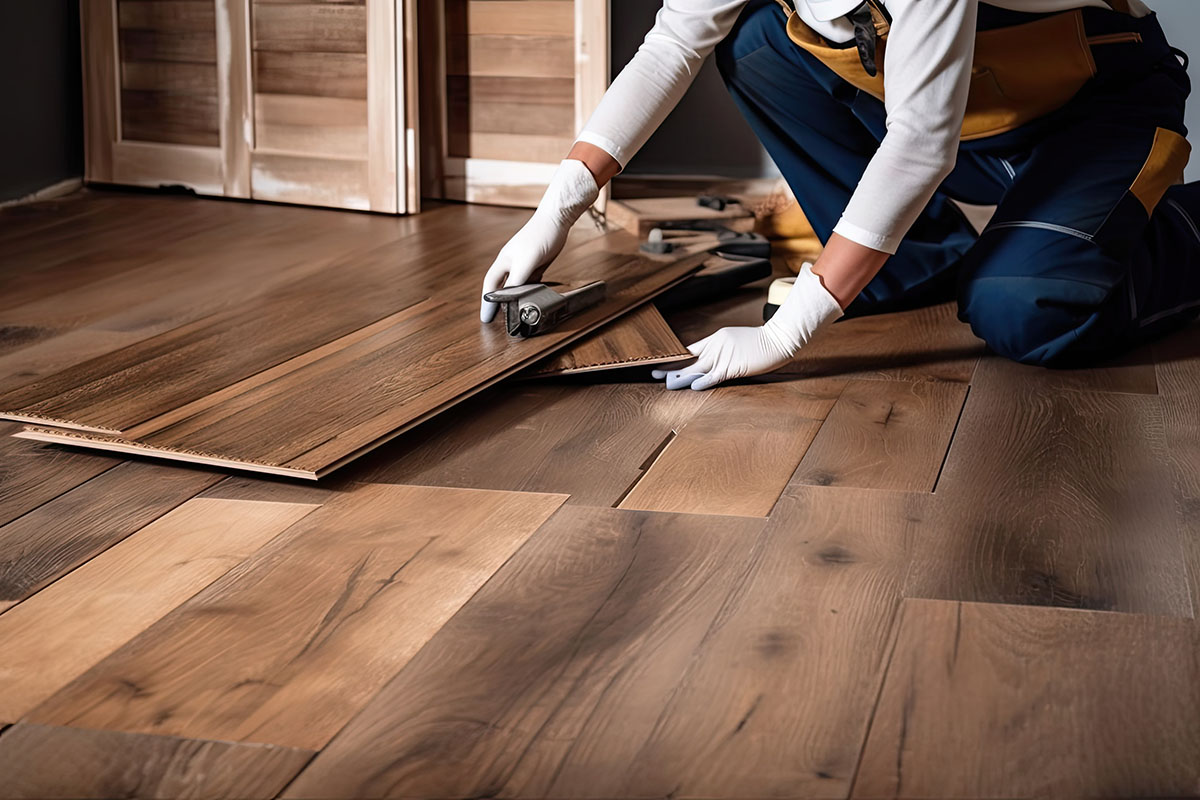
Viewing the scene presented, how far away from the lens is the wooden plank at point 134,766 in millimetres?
820

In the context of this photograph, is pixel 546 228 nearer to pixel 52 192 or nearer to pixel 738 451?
pixel 738 451

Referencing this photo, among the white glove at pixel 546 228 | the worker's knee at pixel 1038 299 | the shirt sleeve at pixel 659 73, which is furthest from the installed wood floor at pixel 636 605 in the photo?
the shirt sleeve at pixel 659 73

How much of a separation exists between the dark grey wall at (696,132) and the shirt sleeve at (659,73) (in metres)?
1.38

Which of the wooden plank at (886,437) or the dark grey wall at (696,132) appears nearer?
the wooden plank at (886,437)

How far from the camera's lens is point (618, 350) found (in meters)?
1.79

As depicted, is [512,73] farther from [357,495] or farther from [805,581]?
[805,581]

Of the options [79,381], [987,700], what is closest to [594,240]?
[79,381]

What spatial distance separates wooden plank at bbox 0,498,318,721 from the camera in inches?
38.4

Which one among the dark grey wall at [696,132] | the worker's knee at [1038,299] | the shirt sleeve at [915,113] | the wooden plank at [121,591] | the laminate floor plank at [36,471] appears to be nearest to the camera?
the wooden plank at [121,591]

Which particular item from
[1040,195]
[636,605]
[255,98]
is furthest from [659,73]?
[255,98]

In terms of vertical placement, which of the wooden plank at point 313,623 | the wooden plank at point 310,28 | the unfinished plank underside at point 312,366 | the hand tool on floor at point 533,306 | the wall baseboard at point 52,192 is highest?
the wooden plank at point 310,28

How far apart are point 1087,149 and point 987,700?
1.26 meters

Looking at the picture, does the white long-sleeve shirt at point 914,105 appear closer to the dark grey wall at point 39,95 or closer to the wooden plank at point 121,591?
the wooden plank at point 121,591

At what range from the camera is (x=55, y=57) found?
3.31 m
